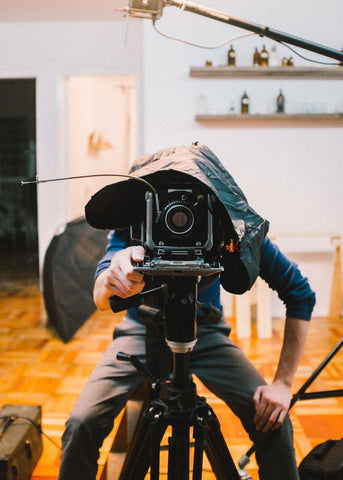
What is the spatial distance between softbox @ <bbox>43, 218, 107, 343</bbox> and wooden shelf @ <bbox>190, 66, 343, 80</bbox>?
1382 mm

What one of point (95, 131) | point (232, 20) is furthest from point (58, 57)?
point (232, 20)

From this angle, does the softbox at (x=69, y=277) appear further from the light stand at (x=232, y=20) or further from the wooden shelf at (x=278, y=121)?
the light stand at (x=232, y=20)

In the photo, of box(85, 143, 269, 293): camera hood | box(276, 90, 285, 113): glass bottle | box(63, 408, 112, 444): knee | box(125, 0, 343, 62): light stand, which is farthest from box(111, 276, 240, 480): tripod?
box(276, 90, 285, 113): glass bottle

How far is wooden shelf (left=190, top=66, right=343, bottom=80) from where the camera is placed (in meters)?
3.13

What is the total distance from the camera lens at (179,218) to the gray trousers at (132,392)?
60 centimetres

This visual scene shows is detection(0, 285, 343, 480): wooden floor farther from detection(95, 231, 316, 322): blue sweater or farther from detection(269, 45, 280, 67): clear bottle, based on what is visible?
detection(269, 45, 280, 67): clear bottle

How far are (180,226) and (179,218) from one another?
1cm

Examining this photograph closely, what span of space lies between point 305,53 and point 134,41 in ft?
5.81

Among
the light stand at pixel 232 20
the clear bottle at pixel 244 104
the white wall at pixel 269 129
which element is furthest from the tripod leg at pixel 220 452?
the clear bottle at pixel 244 104

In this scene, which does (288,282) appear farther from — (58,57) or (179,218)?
(58,57)

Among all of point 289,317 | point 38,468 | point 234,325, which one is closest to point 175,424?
point 289,317

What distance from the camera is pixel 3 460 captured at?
1283 millimetres

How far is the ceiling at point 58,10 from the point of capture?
3697 millimetres

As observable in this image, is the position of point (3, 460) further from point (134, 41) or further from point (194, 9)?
point (134, 41)
